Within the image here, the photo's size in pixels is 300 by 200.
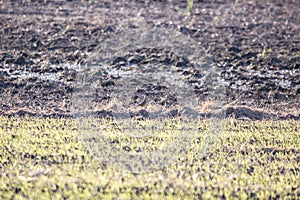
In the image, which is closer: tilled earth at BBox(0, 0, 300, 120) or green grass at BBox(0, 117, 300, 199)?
green grass at BBox(0, 117, 300, 199)

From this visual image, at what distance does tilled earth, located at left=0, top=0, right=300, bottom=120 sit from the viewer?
6.75 meters

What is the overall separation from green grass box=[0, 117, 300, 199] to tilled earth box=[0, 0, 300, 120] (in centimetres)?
52

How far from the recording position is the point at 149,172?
16.3ft

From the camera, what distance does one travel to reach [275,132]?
235 inches

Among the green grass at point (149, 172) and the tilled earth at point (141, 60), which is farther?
the tilled earth at point (141, 60)

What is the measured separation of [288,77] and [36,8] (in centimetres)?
556

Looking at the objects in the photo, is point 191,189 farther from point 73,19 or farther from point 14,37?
point 73,19

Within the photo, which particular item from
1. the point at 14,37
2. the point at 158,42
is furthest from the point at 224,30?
the point at 14,37

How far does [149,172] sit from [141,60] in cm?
335

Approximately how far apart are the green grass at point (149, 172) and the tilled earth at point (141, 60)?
52 centimetres

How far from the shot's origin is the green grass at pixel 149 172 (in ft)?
15.1

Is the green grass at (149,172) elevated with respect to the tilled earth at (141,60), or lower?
elevated

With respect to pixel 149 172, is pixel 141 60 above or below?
below

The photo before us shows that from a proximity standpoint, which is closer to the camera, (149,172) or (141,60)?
(149,172)
